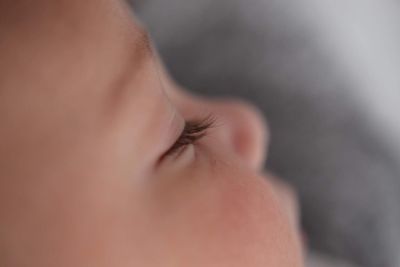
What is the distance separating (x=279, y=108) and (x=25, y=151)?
43 centimetres

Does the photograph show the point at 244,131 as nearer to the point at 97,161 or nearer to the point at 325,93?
the point at 325,93

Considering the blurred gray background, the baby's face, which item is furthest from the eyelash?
the blurred gray background

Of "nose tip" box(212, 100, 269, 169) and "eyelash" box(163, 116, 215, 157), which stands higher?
"eyelash" box(163, 116, 215, 157)

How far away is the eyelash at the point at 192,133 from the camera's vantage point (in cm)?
48

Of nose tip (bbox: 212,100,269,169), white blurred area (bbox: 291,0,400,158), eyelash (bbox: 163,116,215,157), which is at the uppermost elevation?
white blurred area (bbox: 291,0,400,158)

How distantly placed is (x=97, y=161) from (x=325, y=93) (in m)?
0.39

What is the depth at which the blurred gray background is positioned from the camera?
705 mm

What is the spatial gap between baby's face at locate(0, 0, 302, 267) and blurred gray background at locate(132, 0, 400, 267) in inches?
10.0

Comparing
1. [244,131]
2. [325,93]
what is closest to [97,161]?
[244,131]

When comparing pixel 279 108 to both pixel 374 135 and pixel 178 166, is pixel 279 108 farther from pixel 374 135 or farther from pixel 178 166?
pixel 178 166

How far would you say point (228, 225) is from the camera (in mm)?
467

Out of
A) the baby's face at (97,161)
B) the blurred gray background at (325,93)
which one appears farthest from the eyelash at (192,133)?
the blurred gray background at (325,93)

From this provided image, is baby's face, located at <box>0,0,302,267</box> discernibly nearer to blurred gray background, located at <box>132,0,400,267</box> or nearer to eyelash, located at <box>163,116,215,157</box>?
eyelash, located at <box>163,116,215,157</box>

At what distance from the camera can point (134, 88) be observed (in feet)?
1.39
